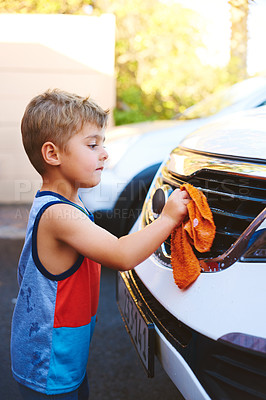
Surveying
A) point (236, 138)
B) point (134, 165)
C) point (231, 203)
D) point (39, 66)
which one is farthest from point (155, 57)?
point (231, 203)

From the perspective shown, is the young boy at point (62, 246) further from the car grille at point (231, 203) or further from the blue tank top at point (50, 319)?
the car grille at point (231, 203)

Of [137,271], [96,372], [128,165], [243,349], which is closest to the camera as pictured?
[243,349]

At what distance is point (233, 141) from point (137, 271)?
676mm

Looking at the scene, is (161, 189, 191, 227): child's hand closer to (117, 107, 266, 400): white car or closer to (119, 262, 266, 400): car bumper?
(117, 107, 266, 400): white car

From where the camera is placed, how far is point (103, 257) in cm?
137

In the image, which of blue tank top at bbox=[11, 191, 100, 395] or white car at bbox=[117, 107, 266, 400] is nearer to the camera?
white car at bbox=[117, 107, 266, 400]

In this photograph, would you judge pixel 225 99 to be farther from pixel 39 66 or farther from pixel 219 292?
pixel 39 66

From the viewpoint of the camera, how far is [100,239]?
136 centimetres

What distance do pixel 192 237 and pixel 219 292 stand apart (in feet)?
0.63

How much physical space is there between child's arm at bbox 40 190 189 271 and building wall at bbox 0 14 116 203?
577cm

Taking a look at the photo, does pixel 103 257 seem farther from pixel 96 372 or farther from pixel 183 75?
pixel 183 75

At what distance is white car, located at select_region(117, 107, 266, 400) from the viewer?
1.25 m

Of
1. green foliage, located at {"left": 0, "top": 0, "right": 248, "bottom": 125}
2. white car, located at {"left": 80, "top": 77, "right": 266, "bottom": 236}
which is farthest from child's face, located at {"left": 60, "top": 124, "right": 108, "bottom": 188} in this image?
green foliage, located at {"left": 0, "top": 0, "right": 248, "bottom": 125}

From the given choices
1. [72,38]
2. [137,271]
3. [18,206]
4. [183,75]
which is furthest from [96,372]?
[183,75]
